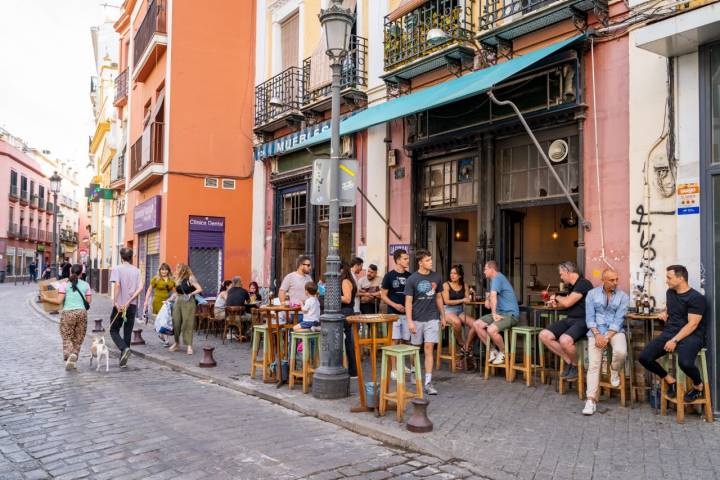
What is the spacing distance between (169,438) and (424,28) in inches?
315

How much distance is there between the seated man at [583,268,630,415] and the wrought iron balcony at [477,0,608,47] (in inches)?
143

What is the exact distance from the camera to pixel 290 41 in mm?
15641

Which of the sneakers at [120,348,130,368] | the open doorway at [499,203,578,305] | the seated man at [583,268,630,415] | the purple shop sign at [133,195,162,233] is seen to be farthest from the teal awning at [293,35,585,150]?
the purple shop sign at [133,195,162,233]

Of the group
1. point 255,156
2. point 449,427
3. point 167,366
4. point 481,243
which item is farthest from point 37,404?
point 255,156

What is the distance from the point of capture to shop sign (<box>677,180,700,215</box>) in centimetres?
668

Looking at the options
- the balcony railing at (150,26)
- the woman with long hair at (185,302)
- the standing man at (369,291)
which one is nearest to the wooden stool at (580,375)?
the standing man at (369,291)

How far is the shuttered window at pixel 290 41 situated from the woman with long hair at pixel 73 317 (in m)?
8.35

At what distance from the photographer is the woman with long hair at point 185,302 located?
11062mm

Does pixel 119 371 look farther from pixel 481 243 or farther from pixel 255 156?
pixel 255 156

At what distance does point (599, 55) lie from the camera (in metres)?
8.02

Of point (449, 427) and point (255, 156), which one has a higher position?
point (255, 156)

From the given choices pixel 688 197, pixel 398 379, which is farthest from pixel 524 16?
pixel 398 379

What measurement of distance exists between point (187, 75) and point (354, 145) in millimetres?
6598

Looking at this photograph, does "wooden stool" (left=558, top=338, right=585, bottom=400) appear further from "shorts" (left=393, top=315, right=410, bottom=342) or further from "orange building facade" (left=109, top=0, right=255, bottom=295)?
"orange building facade" (left=109, top=0, right=255, bottom=295)
